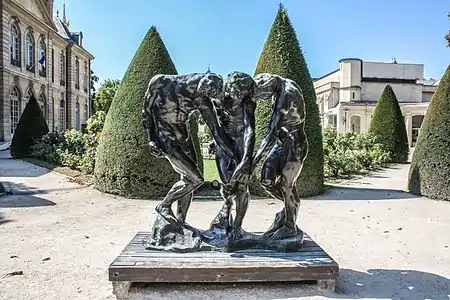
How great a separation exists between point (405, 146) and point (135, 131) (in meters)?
15.5

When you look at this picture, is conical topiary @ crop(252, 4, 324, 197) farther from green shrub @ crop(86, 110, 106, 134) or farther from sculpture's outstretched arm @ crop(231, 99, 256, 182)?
green shrub @ crop(86, 110, 106, 134)

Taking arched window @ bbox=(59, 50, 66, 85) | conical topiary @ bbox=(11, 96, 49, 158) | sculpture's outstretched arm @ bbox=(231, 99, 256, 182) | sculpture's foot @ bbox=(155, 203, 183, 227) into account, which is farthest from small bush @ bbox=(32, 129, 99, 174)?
arched window @ bbox=(59, 50, 66, 85)

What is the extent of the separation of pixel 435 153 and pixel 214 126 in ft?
23.5

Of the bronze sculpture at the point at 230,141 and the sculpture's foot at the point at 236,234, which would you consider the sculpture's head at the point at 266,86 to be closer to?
the bronze sculpture at the point at 230,141

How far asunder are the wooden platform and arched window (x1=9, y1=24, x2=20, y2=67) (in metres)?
28.9

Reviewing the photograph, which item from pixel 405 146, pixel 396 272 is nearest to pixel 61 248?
pixel 396 272

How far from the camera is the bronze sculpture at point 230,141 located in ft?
12.8

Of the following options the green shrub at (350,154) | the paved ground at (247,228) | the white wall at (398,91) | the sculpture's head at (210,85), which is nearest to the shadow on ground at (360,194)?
the paved ground at (247,228)

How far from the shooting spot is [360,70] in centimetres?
4419

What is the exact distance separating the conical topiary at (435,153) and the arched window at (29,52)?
1132 inches

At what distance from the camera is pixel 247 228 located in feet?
21.0

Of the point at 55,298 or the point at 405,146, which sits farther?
the point at 405,146

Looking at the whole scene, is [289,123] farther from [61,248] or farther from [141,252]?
[61,248]

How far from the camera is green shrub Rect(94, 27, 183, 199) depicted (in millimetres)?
9062
